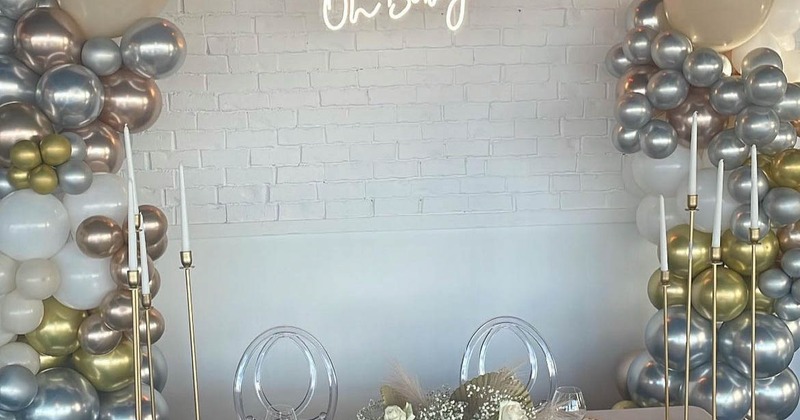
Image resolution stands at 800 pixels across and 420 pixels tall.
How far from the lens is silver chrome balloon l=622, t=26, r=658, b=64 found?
8.70ft

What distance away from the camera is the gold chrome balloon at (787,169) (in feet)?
8.27

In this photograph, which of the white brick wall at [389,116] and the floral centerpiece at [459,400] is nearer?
the floral centerpiece at [459,400]

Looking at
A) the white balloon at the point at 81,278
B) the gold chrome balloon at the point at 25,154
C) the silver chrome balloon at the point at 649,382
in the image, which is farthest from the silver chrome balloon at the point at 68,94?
the silver chrome balloon at the point at 649,382

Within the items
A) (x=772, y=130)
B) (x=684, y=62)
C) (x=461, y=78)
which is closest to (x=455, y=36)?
(x=461, y=78)

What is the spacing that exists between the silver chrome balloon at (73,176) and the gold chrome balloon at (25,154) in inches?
2.8

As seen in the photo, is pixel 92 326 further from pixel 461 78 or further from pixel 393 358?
pixel 461 78

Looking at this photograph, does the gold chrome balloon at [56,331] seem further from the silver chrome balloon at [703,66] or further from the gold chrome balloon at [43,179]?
the silver chrome balloon at [703,66]

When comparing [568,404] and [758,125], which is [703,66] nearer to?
[758,125]

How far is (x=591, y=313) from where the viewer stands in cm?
320

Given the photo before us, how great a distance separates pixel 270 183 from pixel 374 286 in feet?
1.79

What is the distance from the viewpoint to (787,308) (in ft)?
8.55

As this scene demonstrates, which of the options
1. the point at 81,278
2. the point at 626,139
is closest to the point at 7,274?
the point at 81,278

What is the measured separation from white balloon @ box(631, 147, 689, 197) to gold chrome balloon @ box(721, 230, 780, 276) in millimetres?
233

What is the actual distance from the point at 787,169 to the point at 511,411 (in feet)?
4.72
